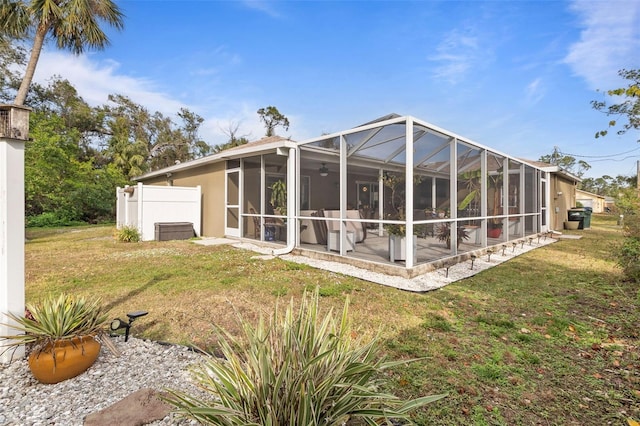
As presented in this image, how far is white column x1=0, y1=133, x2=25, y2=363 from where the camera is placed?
225 cm

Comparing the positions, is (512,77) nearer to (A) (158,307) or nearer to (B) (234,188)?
(B) (234,188)

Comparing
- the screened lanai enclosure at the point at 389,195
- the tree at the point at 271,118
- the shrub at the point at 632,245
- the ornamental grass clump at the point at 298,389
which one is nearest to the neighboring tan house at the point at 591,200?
the tree at the point at 271,118

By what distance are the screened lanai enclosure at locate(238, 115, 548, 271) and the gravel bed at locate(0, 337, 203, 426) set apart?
3982 mm

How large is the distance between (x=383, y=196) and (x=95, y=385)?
5063mm

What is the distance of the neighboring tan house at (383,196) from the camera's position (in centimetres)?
569

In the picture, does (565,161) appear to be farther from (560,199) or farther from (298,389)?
(298,389)

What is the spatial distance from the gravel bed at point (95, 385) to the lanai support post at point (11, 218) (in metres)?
0.44

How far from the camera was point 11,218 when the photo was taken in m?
2.29

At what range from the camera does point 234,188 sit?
32.2ft

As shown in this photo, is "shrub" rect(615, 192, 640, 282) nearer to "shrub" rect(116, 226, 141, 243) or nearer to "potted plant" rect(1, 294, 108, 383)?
"potted plant" rect(1, 294, 108, 383)

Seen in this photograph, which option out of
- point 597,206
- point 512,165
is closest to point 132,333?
point 512,165

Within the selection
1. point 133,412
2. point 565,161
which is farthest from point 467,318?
point 565,161

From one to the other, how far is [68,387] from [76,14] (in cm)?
1222

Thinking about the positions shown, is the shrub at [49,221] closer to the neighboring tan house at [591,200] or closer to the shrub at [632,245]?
the shrub at [632,245]
